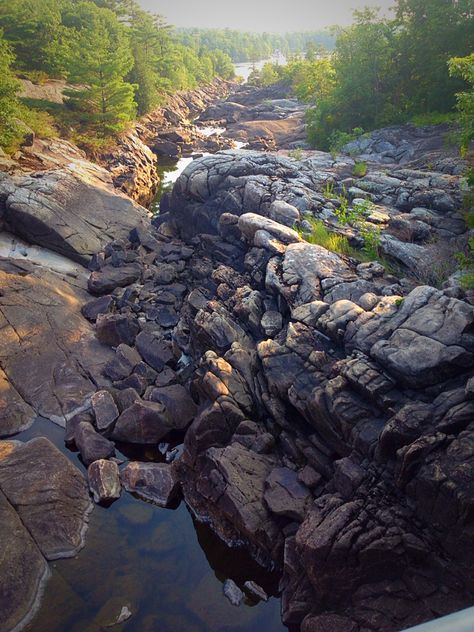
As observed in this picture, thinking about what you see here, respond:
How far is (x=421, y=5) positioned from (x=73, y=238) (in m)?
26.9

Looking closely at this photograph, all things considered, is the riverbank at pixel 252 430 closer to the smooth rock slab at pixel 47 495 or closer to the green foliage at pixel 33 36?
the smooth rock slab at pixel 47 495

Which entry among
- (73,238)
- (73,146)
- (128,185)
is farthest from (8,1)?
(73,238)

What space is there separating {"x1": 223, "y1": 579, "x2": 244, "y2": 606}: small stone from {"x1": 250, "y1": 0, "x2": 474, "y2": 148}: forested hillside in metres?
27.7

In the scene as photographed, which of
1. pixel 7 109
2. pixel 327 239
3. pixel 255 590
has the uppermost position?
pixel 7 109

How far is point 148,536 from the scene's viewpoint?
1078 cm

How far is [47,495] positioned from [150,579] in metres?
3.36

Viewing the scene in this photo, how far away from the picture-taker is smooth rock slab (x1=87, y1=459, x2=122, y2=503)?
11.5 metres

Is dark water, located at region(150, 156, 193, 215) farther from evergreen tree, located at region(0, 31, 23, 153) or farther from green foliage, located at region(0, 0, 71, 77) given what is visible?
green foliage, located at region(0, 0, 71, 77)

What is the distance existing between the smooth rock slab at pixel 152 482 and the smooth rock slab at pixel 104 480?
0.29 m

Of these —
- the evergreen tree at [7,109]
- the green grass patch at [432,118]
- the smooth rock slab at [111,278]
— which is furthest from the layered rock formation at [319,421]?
the green grass patch at [432,118]

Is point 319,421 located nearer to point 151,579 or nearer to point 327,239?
point 151,579

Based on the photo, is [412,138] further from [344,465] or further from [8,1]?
[8,1]

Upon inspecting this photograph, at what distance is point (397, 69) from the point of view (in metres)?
30.4

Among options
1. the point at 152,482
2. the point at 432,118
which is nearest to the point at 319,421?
the point at 152,482
